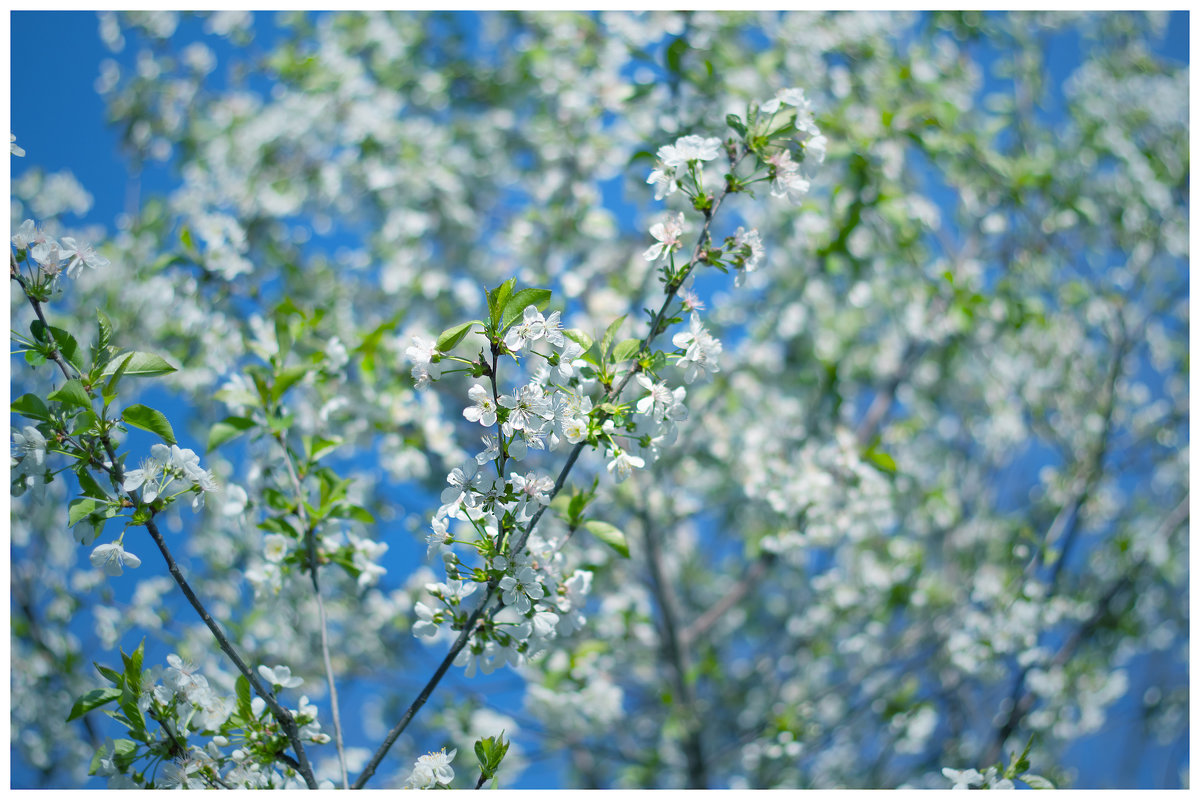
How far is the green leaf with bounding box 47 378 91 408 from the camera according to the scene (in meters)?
1.08

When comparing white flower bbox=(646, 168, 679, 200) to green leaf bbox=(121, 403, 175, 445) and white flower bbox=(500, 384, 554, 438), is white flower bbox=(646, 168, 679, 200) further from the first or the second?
green leaf bbox=(121, 403, 175, 445)

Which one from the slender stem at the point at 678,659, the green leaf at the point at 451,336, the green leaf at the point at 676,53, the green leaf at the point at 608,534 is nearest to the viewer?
the green leaf at the point at 451,336

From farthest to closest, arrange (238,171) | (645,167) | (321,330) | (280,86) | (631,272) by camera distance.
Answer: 1. (280,86)
2. (238,171)
3. (631,272)
4. (645,167)
5. (321,330)

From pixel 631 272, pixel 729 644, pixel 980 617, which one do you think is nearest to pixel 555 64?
pixel 631 272

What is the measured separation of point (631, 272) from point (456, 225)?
2.92ft

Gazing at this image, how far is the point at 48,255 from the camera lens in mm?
1151

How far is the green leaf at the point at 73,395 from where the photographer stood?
1.08 m

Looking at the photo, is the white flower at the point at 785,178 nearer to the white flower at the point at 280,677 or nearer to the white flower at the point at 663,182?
the white flower at the point at 663,182

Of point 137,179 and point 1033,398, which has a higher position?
point 137,179

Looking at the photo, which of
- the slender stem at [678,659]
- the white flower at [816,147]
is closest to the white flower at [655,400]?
the white flower at [816,147]

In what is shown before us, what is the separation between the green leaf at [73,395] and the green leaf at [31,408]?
4 cm

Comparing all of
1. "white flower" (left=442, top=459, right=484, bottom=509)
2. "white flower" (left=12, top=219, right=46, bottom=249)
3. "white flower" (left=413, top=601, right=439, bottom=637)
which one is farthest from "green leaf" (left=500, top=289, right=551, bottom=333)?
"white flower" (left=12, top=219, right=46, bottom=249)

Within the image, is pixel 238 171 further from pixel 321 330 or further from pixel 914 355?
pixel 914 355

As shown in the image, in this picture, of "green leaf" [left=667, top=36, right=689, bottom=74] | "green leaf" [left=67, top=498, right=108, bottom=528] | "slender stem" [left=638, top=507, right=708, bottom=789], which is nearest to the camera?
"green leaf" [left=67, top=498, right=108, bottom=528]
